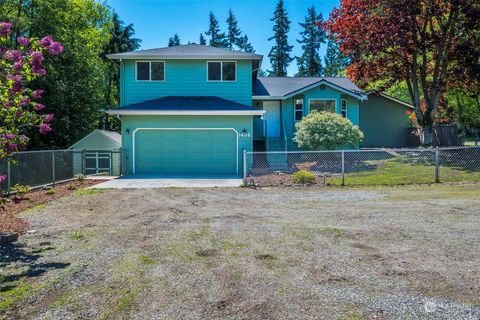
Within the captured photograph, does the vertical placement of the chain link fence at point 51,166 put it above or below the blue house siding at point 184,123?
below

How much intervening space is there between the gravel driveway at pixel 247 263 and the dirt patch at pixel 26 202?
349 millimetres

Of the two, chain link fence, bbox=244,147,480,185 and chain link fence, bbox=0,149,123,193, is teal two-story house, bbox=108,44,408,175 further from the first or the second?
chain link fence, bbox=244,147,480,185

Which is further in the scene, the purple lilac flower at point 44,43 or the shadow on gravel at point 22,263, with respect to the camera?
the purple lilac flower at point 44,43

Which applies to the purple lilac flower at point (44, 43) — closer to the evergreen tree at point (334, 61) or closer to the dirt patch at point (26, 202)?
the dirt patch at point (26, 202)

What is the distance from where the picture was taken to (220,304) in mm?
3613

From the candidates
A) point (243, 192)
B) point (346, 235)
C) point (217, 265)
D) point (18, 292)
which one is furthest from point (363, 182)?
point (18, 292)

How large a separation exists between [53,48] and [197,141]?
10959mm

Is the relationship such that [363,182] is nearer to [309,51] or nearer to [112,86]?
[112,86]

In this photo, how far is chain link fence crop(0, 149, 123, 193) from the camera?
34.9 ft

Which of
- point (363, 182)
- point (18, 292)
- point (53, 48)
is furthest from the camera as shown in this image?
point (363, 182)

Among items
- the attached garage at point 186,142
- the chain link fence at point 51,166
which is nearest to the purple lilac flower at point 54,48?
the chain link fence at point 51,166

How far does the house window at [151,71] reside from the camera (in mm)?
18469

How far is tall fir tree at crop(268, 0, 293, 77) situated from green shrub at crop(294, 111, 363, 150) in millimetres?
33341

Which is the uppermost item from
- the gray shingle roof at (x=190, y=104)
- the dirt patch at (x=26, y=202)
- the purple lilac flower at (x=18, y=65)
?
the gray shingle roof at (x=190, y=104)
